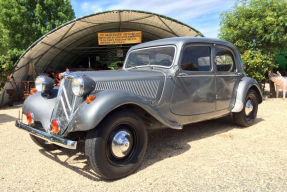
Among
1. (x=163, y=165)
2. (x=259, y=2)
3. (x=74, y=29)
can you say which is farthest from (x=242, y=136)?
(x=74, y=29)

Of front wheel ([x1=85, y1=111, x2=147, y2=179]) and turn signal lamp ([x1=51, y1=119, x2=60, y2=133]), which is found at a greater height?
turn signal lamp ([x1=51, y1=119, x2=60, y2=133])

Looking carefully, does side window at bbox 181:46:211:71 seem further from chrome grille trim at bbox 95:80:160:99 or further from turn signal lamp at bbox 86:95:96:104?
turn signal lamp at bbox 86:95:96:104

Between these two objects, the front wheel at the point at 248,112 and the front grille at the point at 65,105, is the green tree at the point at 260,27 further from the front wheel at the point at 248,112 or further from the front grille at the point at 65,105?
the front grille at the point at 65,105

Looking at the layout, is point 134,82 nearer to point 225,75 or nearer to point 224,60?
point 225,75

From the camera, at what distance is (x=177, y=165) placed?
2932mm

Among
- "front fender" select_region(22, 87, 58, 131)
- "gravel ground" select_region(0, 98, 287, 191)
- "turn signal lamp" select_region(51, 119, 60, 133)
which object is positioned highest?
"front fender" select_region(22, 87, 58, 131)

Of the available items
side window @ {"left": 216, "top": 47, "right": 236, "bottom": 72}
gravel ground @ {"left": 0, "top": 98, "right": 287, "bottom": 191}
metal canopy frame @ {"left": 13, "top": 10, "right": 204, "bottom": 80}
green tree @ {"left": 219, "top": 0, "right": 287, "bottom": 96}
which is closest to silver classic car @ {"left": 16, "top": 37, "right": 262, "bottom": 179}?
side window @ {"left": 216, "top": 47, "right": 236, "bottom": 72}

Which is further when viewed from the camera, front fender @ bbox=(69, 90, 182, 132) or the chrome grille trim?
the chrome grille trim

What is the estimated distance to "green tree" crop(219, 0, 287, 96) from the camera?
8836mm

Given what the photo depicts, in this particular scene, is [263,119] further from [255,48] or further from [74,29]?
[74,29]

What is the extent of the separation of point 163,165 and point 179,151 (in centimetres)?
59

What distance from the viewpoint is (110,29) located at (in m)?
13.1

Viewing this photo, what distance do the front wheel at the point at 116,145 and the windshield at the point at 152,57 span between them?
4.23 ft

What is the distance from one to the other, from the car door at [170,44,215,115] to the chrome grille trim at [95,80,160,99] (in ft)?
1.18
